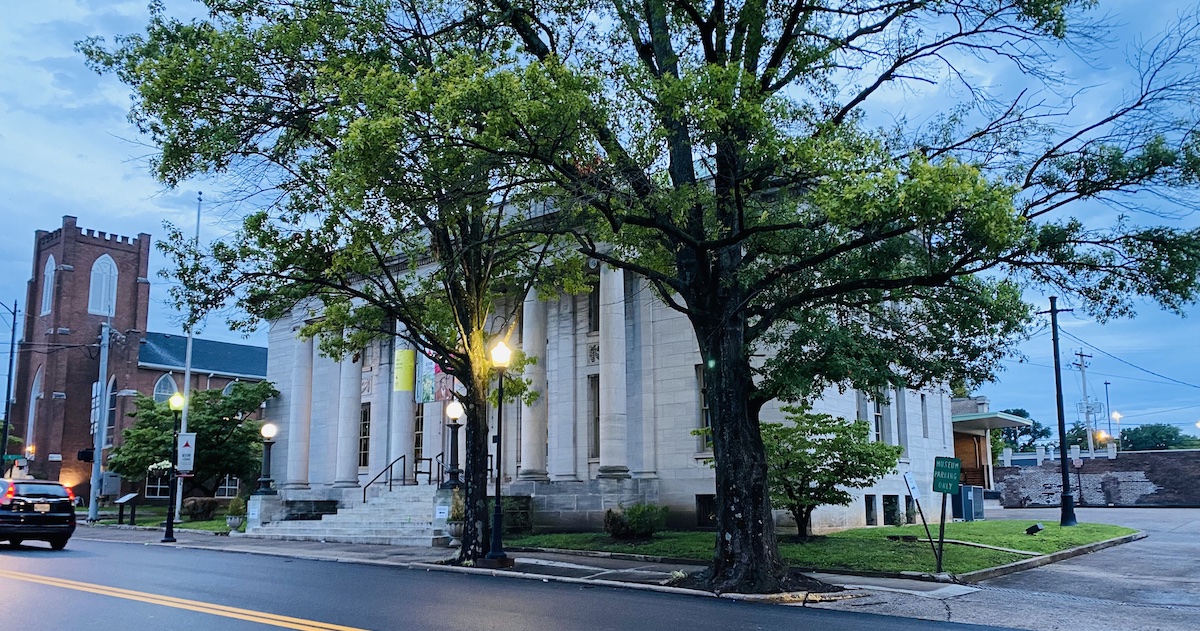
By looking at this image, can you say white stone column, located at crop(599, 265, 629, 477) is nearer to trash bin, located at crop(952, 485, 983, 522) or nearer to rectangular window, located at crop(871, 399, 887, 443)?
rectangular window, located at crop(871, 399, 887, 443)

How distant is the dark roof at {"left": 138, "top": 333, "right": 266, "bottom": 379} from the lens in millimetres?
71812

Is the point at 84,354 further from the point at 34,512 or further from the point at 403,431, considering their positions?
the point at 34,512

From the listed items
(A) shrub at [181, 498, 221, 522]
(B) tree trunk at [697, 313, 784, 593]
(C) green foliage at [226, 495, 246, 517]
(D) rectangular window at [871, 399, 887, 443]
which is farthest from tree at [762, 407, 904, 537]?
(A) shrub at [181, 498, 221, 522]

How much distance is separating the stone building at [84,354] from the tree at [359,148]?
167 ft

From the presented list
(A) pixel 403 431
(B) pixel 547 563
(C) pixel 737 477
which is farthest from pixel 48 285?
(C) pixel 737 477

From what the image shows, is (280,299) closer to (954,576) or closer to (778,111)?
(778,111)

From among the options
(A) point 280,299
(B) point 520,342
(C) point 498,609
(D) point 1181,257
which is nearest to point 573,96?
(C) point 498,609

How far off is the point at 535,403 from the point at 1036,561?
15953 millimetres

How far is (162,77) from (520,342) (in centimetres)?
1794

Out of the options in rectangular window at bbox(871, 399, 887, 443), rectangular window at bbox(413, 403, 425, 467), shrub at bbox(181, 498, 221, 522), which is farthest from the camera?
shrub at bbox(181, 498, 221, 522)

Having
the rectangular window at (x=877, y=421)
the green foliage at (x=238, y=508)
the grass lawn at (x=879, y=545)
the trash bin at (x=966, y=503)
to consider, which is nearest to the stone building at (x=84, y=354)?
the green foliage at (x=238, y=508)

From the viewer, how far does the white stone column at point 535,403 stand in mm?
30344

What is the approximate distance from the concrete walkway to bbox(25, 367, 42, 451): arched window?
5548 cm

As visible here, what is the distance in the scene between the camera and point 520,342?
33.2m
